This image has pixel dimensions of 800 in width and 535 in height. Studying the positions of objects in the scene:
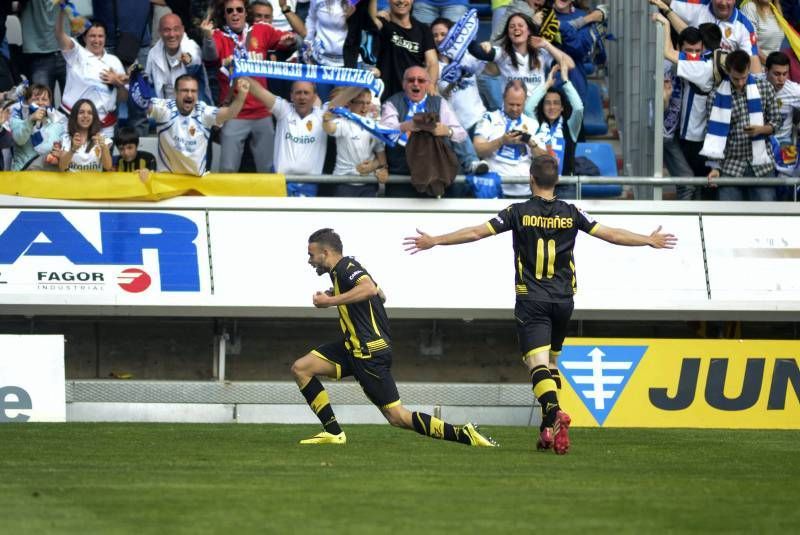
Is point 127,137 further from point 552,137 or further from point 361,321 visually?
point 361,321

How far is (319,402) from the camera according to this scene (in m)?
12.2

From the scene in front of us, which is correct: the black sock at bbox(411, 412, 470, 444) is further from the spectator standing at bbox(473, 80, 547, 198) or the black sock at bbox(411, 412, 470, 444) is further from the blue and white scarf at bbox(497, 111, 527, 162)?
the blue and white scarf at bbox(497, 111, 527, 162)

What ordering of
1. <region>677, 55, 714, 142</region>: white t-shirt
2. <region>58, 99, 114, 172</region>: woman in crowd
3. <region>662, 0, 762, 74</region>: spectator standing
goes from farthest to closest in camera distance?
<region>662, 0, 762, 74</region>: spectator standing
<region>677, 55, 714, 142</region>: white t-shirt
<region>58, 99, 114, 172</region>: woman in crowd

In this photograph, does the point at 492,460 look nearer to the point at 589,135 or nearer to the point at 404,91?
the point at 404,91

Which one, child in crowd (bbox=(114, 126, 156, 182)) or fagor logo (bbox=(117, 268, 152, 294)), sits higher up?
child in crowd (bbox=(114, 126, 156, 182))

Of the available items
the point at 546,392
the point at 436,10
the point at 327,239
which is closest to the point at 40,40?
the point at 436,10

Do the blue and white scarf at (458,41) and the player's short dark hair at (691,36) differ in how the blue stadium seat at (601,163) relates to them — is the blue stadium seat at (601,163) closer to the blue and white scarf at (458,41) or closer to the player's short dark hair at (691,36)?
the player's short dark hair at (691,36)

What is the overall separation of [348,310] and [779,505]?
4420mm

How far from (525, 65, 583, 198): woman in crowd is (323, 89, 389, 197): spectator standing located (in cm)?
188

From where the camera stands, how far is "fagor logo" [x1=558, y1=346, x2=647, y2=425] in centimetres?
1568

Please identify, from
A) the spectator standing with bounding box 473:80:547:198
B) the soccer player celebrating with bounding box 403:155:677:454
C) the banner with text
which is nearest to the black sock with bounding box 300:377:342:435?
the soccer player celebrating with bounding box 403:155:677:454

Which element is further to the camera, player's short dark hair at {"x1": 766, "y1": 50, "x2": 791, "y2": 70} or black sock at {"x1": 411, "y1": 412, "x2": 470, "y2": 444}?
player's short dark hair at {"x1": 766, "y1": 50, "x2": 791, "y2": 70}

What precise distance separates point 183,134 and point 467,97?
3534mm

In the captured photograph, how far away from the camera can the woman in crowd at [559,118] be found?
1681cm
